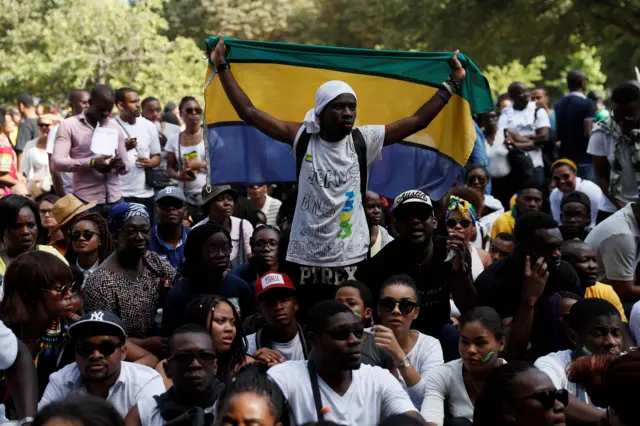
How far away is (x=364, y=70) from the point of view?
8.52 m

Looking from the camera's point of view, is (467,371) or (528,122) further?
(528,122)

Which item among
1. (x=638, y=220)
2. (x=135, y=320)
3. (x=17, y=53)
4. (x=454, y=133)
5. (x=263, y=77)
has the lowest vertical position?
(x=135, y=320)

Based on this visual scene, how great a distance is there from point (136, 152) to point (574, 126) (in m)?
5.79

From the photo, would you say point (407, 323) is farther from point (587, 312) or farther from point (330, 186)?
point (587, 312)

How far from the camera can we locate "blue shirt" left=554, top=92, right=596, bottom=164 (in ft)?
45.3

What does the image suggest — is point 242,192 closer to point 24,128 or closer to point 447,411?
point 24,128

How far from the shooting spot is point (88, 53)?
27.0 metres

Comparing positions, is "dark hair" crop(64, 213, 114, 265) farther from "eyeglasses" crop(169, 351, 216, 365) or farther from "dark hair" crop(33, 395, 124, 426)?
"dark hair" crop(33, 395, 124, 426)

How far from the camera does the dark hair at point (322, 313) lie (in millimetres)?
5934

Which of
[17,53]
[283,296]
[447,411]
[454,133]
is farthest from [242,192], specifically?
[17,53]

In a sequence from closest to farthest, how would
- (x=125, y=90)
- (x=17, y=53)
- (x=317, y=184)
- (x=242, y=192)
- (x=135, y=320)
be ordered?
(x=317, y=184), (x=135, y=320), (x=125, y=90), (x=242, y=192), (x=17, y=53)

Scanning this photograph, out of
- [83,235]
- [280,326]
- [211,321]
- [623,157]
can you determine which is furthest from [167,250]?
[623,157]

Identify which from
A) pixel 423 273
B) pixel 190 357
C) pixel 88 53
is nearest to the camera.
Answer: pixel 190 357

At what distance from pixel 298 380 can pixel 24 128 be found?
1072 centimetres
